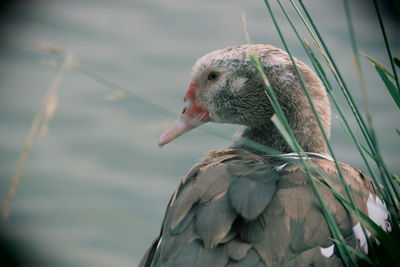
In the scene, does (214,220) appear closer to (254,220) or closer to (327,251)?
(254,220)

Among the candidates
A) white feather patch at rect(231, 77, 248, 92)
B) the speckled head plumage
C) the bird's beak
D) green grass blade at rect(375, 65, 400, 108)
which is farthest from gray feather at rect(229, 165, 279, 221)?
the bird's beak

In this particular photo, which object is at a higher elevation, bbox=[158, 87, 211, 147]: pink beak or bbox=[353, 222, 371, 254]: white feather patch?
bbox=[353, 222, 371, 254]: white feather patch

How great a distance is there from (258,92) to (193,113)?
0.35m

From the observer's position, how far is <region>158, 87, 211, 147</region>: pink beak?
3.44m

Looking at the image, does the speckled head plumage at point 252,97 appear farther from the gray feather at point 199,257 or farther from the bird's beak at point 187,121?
the gray feather at point 199,257

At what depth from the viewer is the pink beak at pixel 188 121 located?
3.44 metres

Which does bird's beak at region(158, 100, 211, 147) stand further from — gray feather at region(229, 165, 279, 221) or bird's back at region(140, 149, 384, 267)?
gray feather at region(229, 165, 279, 221)

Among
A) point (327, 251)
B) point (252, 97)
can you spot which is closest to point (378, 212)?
point (327, 251)

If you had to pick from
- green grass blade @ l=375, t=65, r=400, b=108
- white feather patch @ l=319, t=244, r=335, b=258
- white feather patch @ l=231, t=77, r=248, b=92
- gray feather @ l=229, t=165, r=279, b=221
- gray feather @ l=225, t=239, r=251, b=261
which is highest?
green grass blade @ l=375, t=65, r=400, b=108

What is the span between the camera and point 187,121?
136 inches

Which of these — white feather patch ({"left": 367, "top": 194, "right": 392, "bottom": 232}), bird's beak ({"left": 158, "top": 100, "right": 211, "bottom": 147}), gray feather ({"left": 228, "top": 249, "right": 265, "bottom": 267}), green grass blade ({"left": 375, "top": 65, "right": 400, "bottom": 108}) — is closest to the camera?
green grass blade ({"left": 375, "top": 65, "right": 400, "bottom": 108})

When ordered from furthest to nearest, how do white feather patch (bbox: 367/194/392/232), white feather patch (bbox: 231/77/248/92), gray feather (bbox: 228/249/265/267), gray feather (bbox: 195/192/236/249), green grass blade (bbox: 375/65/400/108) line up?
white feather patch (bbox: 231/77/248/92), white feather patch (bbox: 367/194/392/232), gray feather (bbox: 195/192/236/249), gray feather (bbox: 228/249/265/267), green grass blade (bbox: 375/65/400/108)

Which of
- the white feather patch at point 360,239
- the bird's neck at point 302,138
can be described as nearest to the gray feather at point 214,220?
the white feather patch at point 360,239

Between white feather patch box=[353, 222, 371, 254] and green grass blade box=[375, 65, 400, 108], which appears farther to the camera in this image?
white feather patch box=[353, 222, 371, 254]
